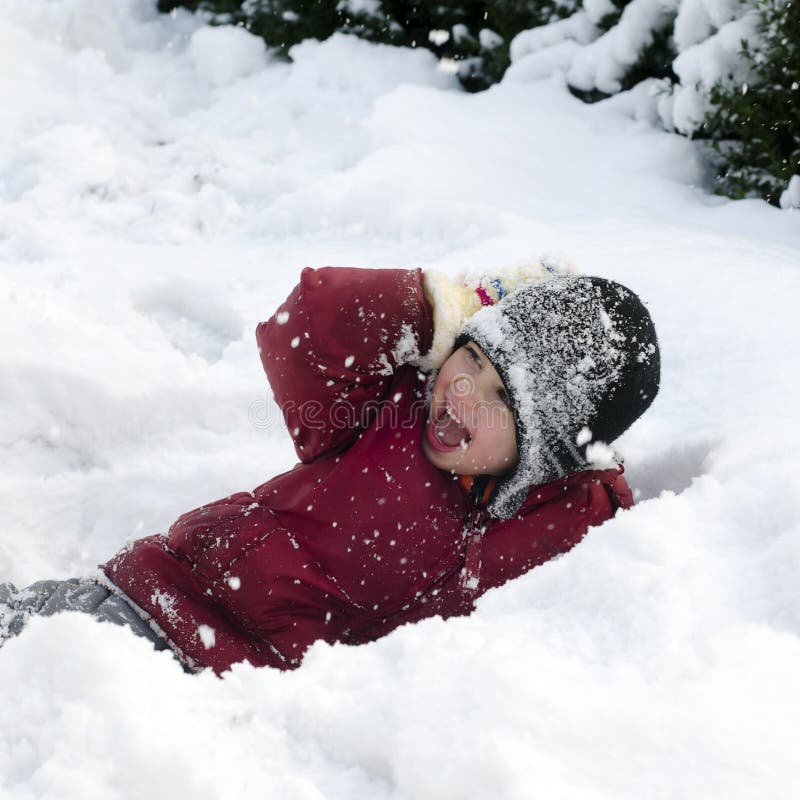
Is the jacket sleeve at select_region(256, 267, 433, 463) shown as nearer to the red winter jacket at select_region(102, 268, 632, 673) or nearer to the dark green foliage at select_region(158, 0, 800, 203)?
the red winter jacket at select_region(102, 268, 632, 673)

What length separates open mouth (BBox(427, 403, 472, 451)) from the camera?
1.63 meters

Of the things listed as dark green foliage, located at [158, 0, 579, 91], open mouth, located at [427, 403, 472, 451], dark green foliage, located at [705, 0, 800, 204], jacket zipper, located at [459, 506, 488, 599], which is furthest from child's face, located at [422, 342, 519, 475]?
dark green foliage, located at [158, 0, 579, 91]

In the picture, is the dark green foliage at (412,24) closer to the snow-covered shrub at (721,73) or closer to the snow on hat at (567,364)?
the snow-covered shrub at (721,73)

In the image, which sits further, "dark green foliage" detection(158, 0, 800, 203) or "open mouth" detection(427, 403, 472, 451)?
"dark green foliage" detection(158, 0, 800, 203)

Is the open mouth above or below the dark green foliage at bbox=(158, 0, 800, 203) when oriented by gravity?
below

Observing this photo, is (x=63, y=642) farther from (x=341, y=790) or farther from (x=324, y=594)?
(x=324, y=594)

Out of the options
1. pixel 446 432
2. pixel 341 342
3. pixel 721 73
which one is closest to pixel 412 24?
pixel 721 73

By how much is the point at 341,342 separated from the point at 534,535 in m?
0.62

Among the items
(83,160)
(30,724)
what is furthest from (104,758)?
(83,160)

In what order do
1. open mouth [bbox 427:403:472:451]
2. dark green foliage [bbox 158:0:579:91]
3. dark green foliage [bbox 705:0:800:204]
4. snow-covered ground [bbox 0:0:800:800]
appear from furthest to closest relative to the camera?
1. dark green foliage [bbox 158:0:579:91]
2. dark green foliage [bbox 705:0:800:204]
3. open mouth [bbox 427:403:472:451]
4. snow-covered ground [bbox 0:0:800:800]

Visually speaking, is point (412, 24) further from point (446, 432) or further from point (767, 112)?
point (446, 432)

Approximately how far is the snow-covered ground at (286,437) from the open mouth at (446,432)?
48 cm

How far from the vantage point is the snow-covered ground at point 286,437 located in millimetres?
805

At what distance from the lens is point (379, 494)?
1.69 m
